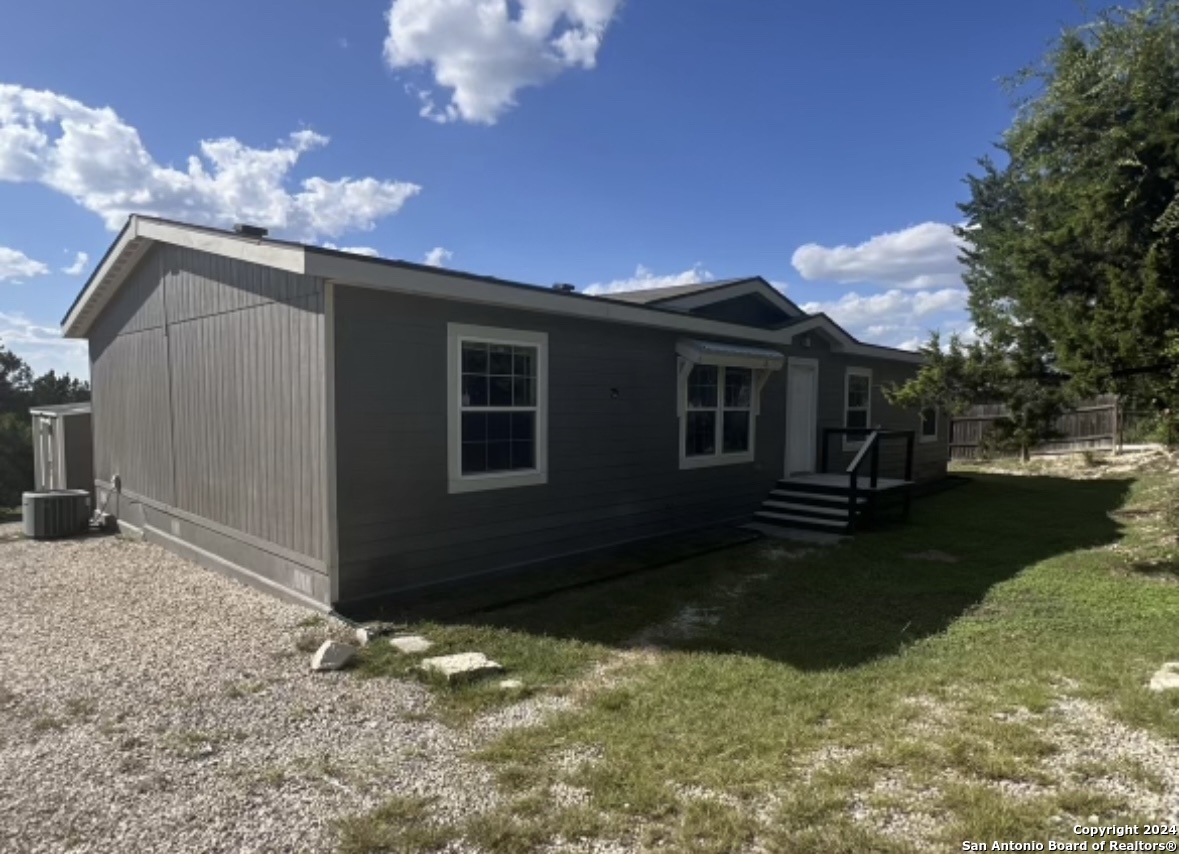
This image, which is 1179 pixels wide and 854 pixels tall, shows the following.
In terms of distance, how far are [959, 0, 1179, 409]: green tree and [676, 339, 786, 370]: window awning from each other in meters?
3.09

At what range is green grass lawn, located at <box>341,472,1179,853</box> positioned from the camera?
8.65 feet

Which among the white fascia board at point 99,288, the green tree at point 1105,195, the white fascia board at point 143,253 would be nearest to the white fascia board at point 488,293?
the white fascia board at point 143,253

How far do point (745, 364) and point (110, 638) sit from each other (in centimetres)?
755

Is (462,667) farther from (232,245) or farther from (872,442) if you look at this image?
(872,442)

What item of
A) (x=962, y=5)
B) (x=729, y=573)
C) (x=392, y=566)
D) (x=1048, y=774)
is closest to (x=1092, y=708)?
(x=1048, y=774)

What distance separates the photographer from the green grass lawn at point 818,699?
264 centimetres

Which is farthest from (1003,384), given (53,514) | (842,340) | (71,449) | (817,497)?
(71,449)

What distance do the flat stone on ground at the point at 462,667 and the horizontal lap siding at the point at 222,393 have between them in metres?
1.69

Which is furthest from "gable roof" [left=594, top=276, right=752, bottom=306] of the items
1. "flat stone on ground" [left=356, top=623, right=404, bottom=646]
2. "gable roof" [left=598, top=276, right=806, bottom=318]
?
"flat stone on ground" [left=356, top=623, right=404, bottom=646]

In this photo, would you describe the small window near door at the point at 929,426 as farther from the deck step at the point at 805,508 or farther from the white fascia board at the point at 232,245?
the white fascia board at the point at 232,245

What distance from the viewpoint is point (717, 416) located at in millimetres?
9422

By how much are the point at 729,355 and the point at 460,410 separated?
4.09 meters

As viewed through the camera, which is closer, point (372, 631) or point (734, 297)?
point (372, 631)

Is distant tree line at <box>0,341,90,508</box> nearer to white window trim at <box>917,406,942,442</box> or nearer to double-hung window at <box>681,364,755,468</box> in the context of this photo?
double-hung window at <box>681,364,755,468</box>
